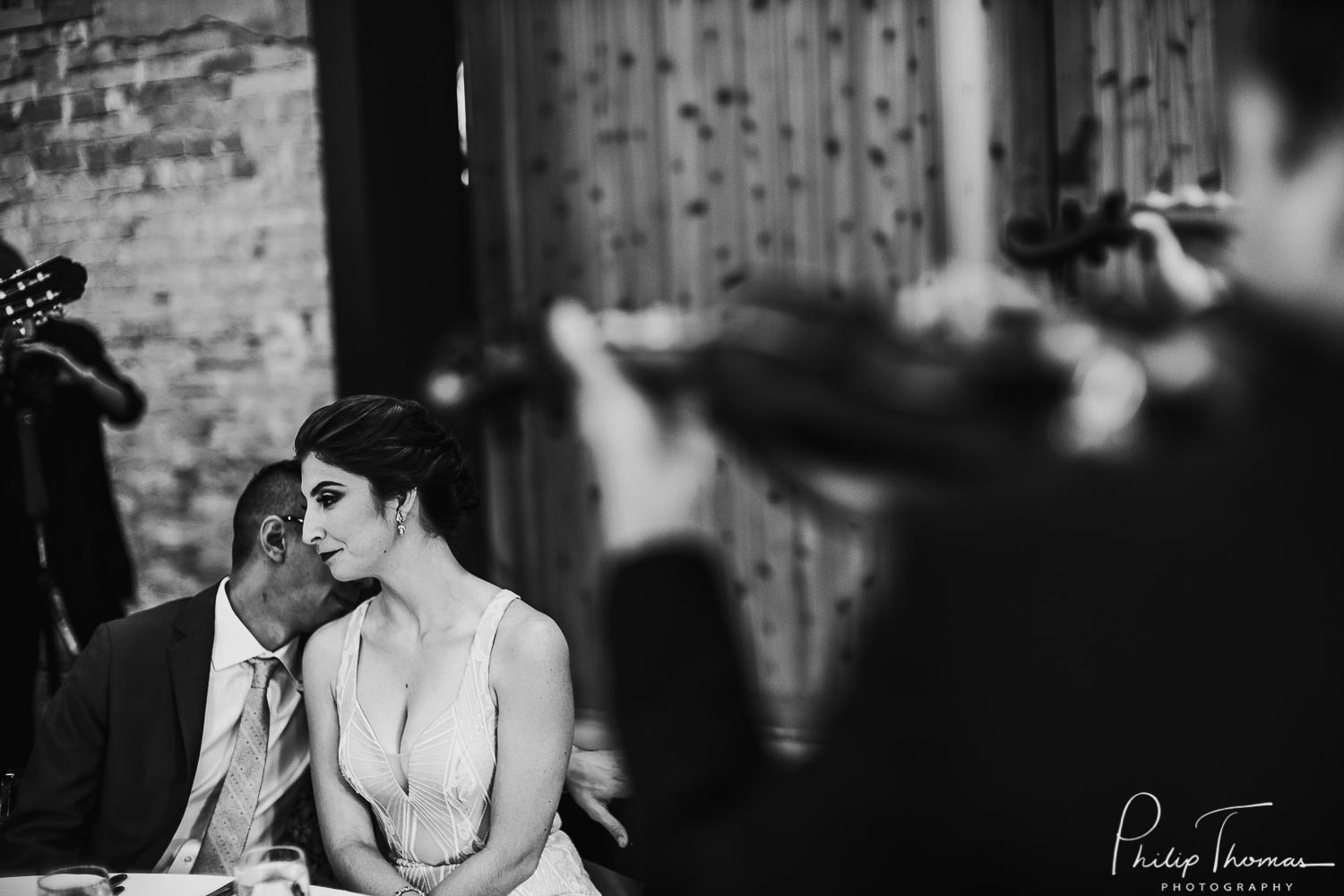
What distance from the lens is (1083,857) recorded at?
53 cm

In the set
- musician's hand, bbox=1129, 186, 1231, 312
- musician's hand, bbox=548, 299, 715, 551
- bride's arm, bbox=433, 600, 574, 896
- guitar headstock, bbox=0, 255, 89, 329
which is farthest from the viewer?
guitar headstock, bbox=0, 255, 89, 329

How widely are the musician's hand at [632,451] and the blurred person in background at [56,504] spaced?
2.47 m

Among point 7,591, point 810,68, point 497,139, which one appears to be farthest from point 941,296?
point 7,591

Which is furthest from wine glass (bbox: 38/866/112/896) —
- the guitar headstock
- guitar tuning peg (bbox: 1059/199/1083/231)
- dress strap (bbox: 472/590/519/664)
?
guitar tuning peg (bbox: 1059/199/1083/231)

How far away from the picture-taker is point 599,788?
1.89 metres

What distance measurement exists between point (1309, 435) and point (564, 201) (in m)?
3.55

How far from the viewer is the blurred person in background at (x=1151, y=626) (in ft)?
1.63

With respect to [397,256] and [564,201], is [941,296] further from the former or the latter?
[397,256]

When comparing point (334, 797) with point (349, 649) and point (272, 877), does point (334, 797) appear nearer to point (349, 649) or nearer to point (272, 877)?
point (349, 649)

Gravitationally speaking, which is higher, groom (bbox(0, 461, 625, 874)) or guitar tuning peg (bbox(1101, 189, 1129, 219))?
guitar tuning peg (bbox(1101, 189, 1129, 219))

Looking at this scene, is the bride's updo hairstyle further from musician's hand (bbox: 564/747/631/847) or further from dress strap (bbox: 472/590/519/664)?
musician's hand (bbox: 564/747/631/847)

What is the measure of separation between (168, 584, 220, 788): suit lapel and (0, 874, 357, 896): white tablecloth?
0.29 meters

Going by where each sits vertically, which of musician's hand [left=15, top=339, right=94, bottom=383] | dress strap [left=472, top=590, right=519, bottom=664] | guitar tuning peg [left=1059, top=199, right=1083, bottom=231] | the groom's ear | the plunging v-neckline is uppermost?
guitar tuning peg [left=1059, top=199, right=1083, bottom=231]

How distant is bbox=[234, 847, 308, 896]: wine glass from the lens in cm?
129
